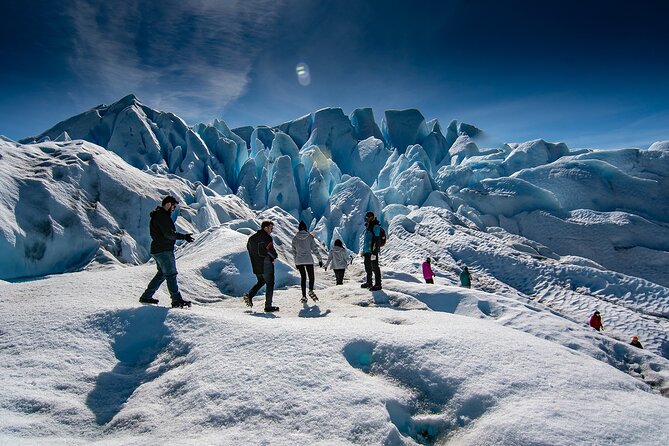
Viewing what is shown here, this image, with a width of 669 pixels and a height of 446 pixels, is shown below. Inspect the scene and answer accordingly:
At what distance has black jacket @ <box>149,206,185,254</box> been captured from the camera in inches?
254

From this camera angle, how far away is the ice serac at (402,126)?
88688 mm

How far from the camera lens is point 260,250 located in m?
7.80

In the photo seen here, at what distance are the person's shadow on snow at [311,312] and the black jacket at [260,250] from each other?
123 cm

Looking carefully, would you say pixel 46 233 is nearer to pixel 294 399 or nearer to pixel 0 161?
pixel 0 161

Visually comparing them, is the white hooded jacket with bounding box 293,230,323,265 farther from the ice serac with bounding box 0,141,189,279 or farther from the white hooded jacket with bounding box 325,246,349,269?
the ice serac with bounding box 0,141,189,279

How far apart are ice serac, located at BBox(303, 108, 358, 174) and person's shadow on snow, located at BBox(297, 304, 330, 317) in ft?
224

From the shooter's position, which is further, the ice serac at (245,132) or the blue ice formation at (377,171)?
the ice serac at (245,132)

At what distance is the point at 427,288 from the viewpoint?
10.9 meters

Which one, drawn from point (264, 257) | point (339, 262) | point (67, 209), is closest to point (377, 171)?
point (67, 209)

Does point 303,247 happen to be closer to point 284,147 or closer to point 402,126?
point 284,147

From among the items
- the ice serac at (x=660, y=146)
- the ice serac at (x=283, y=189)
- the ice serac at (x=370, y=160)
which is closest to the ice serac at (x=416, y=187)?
the ice serac at (x=283, y=189)

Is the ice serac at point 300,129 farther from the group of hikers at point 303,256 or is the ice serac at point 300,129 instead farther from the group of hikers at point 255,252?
the group of hikers at point 255,252

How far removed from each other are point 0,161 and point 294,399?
20549 mm

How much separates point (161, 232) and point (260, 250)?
2024 mm
